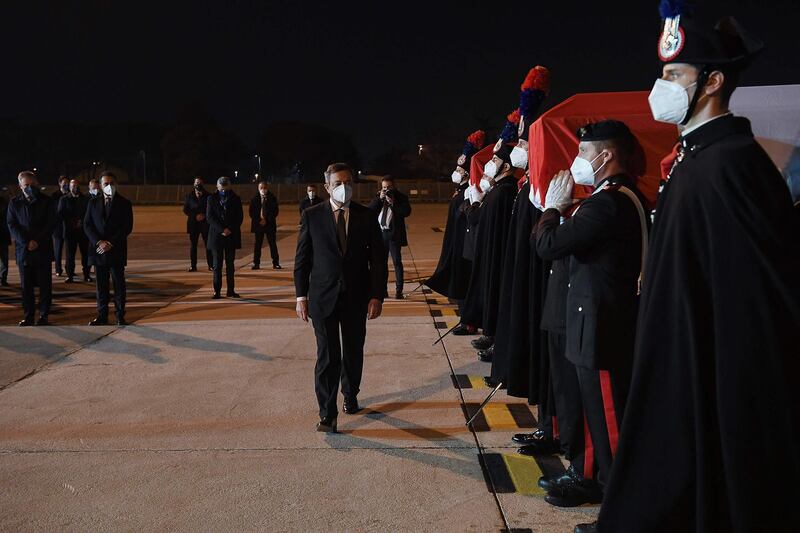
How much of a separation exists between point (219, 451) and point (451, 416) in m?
1.77

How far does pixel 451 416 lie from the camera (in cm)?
572

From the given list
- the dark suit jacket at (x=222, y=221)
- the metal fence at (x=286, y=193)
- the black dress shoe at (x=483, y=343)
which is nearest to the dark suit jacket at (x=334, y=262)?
the black dress shoe at (x=483, y=343)

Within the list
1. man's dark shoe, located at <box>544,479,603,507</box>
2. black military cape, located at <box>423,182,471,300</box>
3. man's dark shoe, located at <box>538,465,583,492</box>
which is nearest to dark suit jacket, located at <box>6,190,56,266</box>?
black military cape, located at <box>423,182,471,300</box>

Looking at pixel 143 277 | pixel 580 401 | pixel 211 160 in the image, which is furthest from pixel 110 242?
pixel 211 160

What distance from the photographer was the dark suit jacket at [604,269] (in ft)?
11.8

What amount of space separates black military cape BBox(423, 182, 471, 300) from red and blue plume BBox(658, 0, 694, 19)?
22.0ft

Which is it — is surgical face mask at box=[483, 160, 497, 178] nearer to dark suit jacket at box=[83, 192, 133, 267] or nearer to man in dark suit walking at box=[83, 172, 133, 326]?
man in dark suit walking at box=[83, 172, 133, 326]

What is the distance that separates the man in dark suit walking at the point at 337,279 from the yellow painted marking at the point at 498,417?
3.47 feet

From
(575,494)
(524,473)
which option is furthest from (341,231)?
(575,494)

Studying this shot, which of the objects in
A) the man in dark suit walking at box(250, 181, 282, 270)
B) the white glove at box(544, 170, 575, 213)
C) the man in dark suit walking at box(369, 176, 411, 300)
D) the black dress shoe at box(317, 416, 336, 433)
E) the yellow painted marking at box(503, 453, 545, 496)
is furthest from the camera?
the man in dark suit walking at box(250, 181, 282, 270)

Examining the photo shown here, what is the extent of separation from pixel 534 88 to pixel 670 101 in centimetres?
307

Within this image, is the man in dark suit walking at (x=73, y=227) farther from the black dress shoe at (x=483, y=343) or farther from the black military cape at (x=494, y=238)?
Result: the black military cape at (x=494, y=238)

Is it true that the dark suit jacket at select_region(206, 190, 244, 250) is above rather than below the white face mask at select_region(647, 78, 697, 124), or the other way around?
below

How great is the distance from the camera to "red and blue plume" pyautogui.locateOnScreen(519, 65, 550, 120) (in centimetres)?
566
